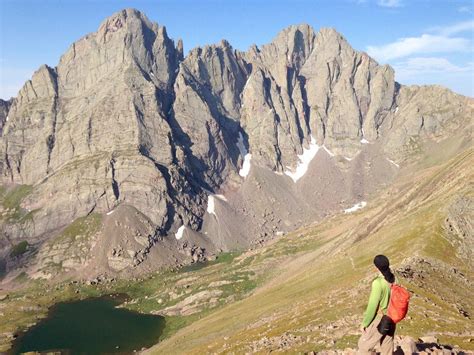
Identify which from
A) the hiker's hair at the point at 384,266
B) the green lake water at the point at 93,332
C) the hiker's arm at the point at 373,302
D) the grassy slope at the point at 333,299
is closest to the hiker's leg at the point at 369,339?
the hiker's arm at the point at 373,302

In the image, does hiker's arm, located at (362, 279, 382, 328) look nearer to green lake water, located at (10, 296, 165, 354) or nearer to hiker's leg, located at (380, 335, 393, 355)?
hiker's leg, located at (380, 335, 393, 355)

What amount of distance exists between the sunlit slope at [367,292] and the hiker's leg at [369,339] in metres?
23.6

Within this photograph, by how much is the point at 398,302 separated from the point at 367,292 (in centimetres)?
4966

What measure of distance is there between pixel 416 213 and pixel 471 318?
66.9m

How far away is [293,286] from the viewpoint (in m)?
128

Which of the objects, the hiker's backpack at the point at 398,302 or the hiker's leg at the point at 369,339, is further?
the hiker's leg at the point at 369,339

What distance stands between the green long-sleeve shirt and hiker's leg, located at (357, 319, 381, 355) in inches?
62.3

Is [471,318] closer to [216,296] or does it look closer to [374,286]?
[374,286]

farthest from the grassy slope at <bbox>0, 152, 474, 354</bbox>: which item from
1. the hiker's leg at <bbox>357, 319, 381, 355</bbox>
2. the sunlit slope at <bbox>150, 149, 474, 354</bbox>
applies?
the hiker's leg at <bbox>357, 319, 381, 355</bbox>

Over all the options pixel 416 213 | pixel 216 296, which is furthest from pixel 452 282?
pixel 216 296

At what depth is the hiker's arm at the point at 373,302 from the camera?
76.4ft

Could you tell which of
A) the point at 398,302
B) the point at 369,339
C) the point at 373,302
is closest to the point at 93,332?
the point at 369,339

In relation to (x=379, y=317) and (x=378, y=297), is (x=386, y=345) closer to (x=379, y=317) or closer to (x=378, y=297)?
(x=379, y=317)

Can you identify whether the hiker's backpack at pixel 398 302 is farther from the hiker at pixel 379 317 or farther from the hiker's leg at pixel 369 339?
the hiker's leg at pixel 369 339
